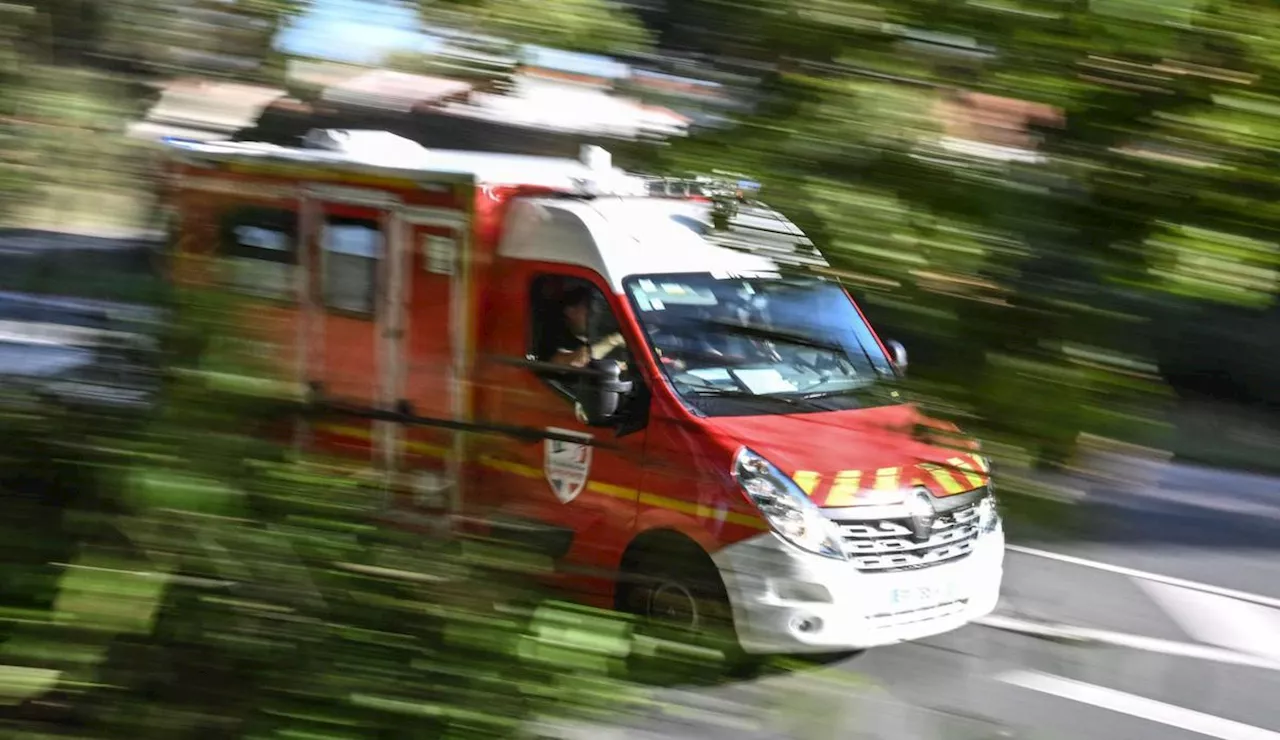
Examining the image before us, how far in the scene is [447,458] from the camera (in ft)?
4.60

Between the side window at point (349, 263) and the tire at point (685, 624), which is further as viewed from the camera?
the side window at point (349, 263)

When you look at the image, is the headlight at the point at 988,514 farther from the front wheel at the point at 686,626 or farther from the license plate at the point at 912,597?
the license plate at the point at 912,597

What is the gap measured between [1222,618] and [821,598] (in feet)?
9.01

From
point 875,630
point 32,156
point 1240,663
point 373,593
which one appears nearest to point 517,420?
point 373,593

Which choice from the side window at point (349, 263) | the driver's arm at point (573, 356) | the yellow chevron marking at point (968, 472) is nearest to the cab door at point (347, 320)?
the side window at point (349, 263)

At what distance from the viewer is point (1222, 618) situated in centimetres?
348

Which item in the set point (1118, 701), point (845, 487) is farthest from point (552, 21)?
point (1118, 701)

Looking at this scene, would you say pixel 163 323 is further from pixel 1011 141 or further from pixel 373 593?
pixel 1011 141

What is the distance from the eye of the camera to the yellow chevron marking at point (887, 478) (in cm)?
116

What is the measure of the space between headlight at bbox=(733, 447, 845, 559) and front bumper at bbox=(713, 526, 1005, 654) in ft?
0.07

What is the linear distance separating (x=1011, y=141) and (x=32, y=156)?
1.15 metres

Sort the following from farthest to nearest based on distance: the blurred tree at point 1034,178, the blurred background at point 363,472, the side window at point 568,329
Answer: the side window at point 568,329 < the blurred background at point 363,472 < the blurred tree at point 1034,178

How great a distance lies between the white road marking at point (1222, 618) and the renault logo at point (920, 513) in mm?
850

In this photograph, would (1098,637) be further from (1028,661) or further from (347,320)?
(347,320)
